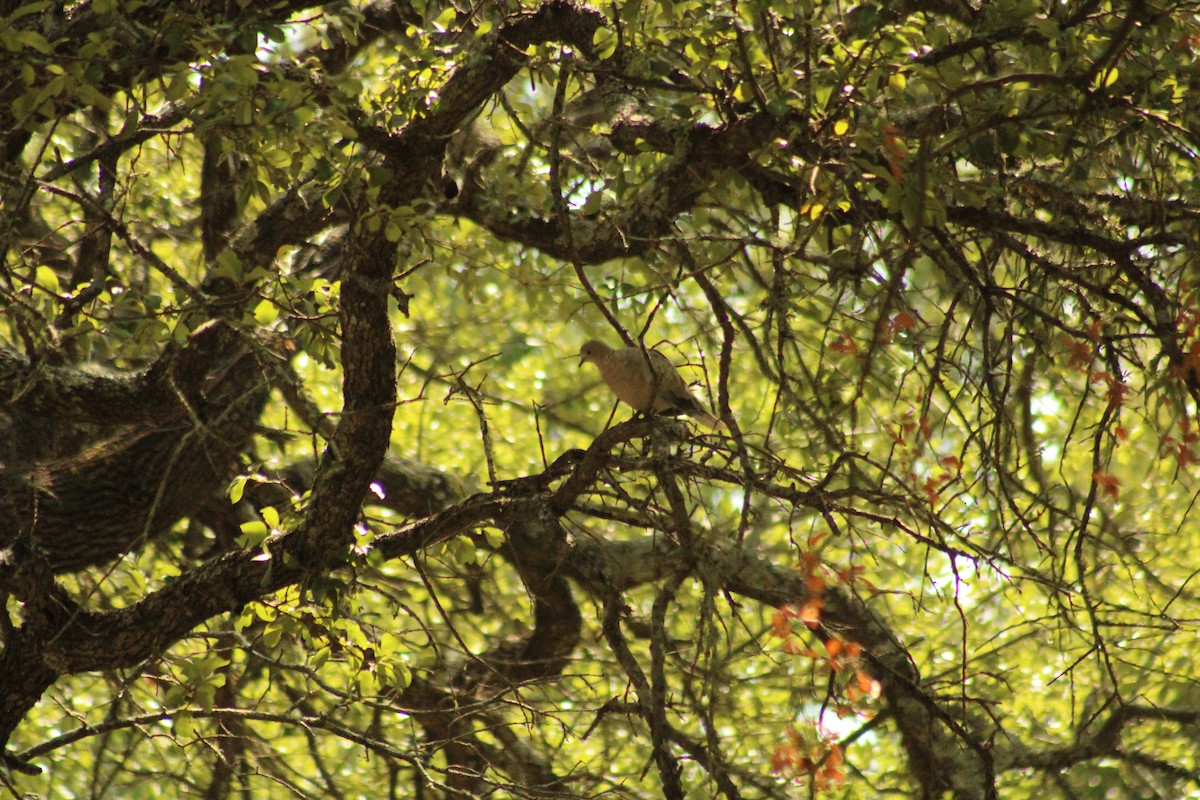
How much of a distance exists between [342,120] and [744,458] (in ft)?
3.66

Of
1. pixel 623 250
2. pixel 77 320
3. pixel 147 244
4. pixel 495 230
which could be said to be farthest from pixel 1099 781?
pixel 147 244

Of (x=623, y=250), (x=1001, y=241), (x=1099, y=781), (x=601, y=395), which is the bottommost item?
(x=1099, y=781)

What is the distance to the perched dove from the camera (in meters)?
3.60

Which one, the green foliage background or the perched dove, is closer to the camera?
the green foliage background

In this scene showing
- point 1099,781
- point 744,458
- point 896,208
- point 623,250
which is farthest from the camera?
point 1099,781

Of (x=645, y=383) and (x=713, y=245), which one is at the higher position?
(x=713, y=245)

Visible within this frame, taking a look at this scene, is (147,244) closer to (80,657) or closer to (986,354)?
(80,657)

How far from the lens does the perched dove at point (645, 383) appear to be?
360 centimetres

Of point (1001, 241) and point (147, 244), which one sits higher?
point (147, 244)

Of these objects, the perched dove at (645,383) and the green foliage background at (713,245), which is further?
the perched dove at (645,383)

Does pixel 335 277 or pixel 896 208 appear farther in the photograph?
pixel 335 277

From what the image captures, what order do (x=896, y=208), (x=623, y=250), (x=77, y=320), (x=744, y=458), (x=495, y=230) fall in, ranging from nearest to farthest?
(x=744, y=458) → (x=896, y=208) → (x=77, y=320) → (x=623, y=250) → (x=495, y=230)

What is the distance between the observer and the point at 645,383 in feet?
11.9

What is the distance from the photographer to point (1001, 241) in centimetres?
289
